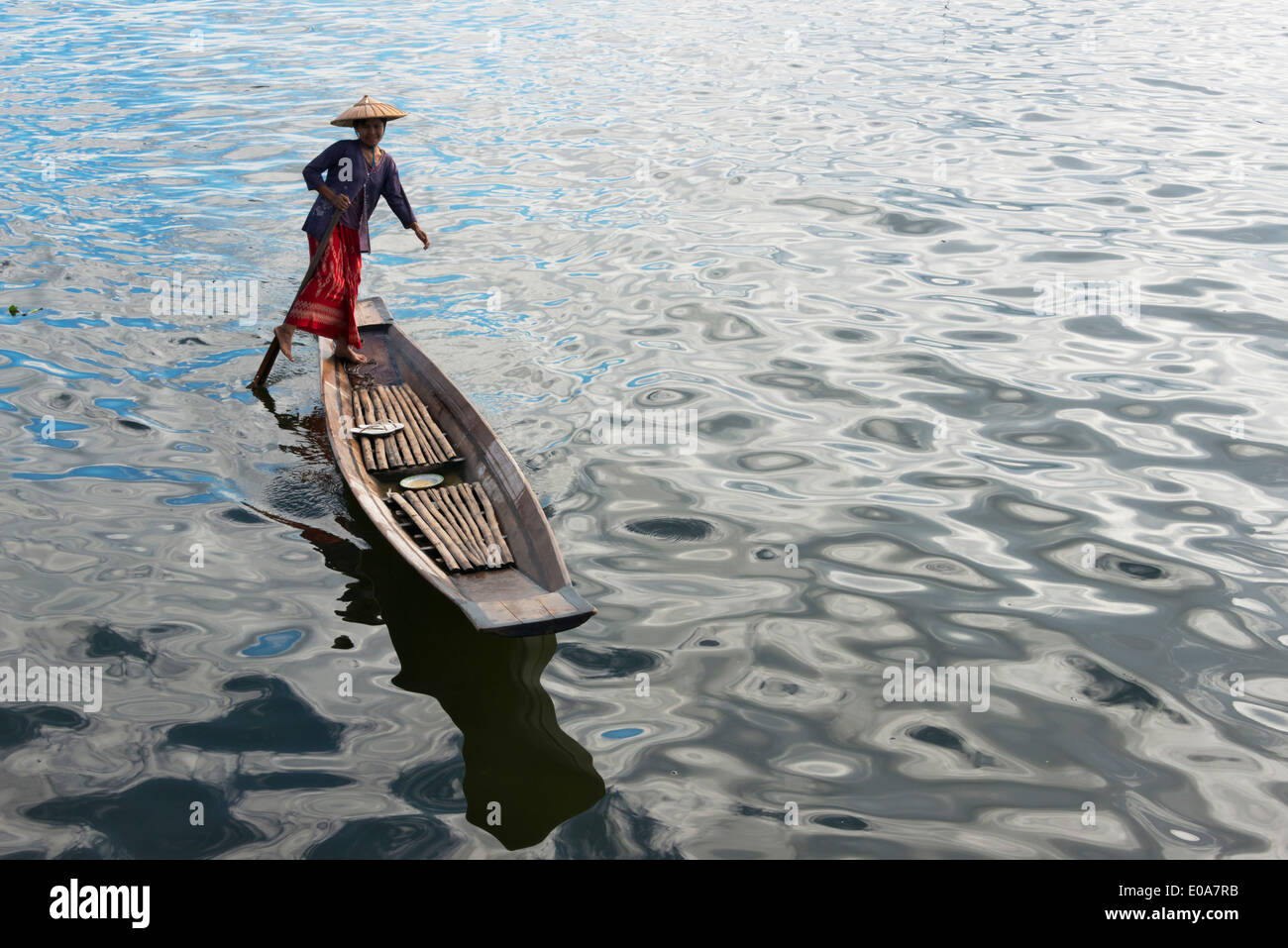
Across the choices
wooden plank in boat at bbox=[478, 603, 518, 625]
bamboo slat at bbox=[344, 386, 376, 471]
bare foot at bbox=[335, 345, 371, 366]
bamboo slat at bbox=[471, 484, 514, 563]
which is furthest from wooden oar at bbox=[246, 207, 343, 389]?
wooden plank in boat at bbox=[478, 603, 518, 625]

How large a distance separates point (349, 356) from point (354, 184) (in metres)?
1.36

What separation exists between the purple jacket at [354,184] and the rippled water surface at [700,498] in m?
1.40

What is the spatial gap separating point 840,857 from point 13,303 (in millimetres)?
9416

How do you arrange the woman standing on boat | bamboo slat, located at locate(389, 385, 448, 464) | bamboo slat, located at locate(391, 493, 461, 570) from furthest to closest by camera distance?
the woman standing on boat → bamboo slat, located at locate(389, 385, 448, 464) → bamboo slat, located at locate(391, 493, 461, 570)

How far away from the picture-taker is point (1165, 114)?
16.6m

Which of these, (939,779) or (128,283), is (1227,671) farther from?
(128,283)

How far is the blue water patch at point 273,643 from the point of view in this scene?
5.79 m

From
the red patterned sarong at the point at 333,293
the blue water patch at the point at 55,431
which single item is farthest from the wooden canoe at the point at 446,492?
the blue water patch at the point at 55,431

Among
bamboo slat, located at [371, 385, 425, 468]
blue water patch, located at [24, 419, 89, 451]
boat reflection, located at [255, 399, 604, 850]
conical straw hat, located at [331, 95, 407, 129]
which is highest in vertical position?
conical straw hat, located at [331, 95, 407, 129]

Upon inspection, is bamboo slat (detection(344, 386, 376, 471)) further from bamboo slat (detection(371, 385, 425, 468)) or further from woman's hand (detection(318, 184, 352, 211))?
woman's hand (detection(318, 184, 352, 211))

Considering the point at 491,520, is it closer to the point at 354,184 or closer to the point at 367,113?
the point at 354,184

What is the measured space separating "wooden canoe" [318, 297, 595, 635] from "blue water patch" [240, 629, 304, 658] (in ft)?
2.52

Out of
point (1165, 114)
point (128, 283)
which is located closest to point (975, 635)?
point (128, 283)

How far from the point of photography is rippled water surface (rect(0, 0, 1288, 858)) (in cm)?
492
